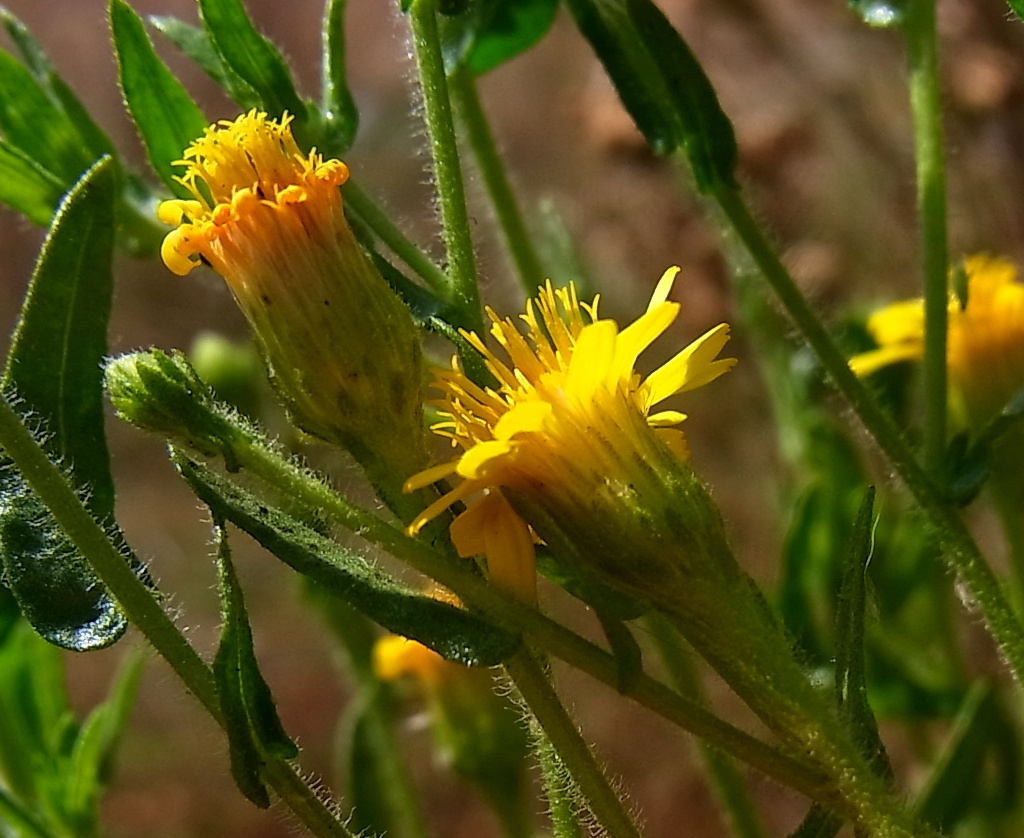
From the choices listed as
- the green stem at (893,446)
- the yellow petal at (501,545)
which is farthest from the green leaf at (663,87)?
the yellow petal at (501,545)

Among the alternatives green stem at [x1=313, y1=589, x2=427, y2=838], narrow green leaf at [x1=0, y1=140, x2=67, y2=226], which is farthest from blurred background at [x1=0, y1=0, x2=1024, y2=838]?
narrow green leaf at [x1=0, y1=140, x2=67, y2=226]

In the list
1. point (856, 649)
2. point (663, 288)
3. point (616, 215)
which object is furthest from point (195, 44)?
point (616, 215)

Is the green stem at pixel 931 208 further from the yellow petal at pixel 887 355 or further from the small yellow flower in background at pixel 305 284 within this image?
the small yellow flower in background at pixel 305 284

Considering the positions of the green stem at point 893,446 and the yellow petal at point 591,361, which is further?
the green stem at point 893,446

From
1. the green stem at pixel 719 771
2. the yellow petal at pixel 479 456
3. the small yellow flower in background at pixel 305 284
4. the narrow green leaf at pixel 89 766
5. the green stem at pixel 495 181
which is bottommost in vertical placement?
the green stem at pixel 719 771

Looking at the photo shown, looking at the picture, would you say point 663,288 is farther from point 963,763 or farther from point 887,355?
point 963,763

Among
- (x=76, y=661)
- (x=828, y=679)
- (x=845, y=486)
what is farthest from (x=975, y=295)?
(x=76, y=661)
